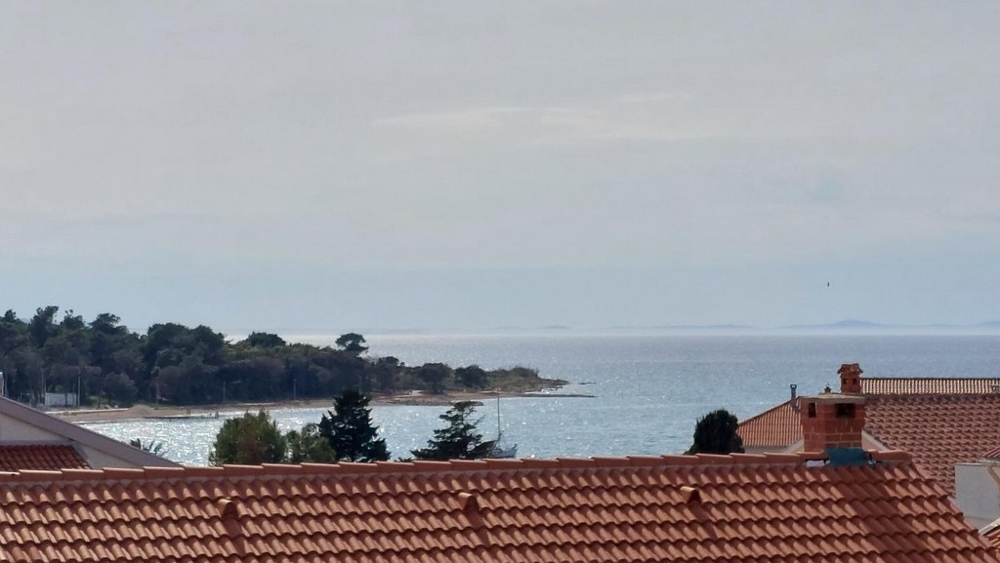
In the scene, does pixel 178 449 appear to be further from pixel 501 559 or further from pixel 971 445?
pixel 501 559

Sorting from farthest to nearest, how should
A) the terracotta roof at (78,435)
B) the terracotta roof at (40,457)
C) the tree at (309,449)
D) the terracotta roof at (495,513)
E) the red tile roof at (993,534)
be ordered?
the tree at (309,449), the terracotta roof at (78,435), the terracotta roof at (40,457), the red tile roof at (993,534), the terracotta roof at (495,513)

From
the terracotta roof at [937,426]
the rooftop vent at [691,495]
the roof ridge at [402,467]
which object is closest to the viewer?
the roof ridge at [402,467]

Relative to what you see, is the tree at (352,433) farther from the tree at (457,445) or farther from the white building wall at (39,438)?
the white building wall at (39,438)

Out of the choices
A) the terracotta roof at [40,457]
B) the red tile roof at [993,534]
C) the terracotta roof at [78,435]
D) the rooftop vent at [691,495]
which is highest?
the terracotta roof at [78,435]

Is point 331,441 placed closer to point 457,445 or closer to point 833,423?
point 457,445

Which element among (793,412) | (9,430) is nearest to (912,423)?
(793,412)

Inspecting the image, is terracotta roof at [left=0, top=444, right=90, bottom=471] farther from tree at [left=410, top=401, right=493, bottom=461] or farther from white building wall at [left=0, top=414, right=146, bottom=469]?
tree at [left=410, top=401, right=493, bottom=461]

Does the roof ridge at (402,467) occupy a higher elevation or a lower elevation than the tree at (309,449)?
higher

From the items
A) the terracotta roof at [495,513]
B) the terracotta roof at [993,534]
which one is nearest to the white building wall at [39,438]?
the terracotta roof at [495,513]

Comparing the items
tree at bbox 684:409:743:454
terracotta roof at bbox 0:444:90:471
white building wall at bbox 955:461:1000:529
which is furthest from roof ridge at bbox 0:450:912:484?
tree at bbox 684:409:743:454

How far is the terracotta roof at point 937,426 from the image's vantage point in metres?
32.1

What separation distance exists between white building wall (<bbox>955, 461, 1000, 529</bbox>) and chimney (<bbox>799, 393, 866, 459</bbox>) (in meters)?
6.16

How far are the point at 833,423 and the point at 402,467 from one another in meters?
4.74

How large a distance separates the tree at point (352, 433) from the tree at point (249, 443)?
3773mm
